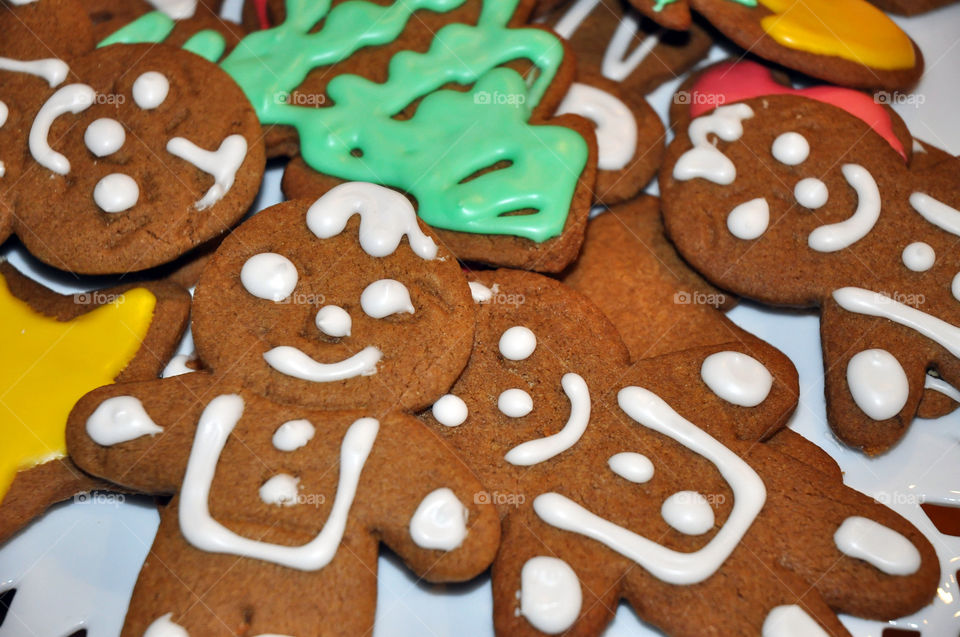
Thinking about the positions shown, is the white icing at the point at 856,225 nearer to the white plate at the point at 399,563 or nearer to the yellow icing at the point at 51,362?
the white plate at the point at 399,563

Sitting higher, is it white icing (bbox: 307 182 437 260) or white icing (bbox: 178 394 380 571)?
white icing (bbox: 307 182 437 260)

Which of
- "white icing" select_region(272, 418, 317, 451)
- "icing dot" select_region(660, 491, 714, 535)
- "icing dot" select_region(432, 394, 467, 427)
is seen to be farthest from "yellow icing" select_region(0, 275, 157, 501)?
"icing dot" select_region(660, 491, 714, 535)

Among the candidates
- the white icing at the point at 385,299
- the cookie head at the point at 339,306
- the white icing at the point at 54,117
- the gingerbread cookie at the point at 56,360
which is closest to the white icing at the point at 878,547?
the cookie head at the point at 339,306

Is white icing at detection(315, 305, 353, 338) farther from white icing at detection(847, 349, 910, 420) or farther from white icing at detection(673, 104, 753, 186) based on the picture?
white icing at detection(847, 349, 910, 420)

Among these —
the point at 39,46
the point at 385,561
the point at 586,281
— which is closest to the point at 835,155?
the point at 586,281

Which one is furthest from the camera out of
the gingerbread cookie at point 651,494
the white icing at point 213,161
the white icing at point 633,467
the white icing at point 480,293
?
the white icing at point 213,161

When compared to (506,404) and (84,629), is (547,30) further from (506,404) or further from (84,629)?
(84,629)

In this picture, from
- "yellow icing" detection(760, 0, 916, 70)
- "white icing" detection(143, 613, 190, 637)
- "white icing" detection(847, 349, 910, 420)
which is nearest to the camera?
"white icing" detection(143, 613, 190, 637)
